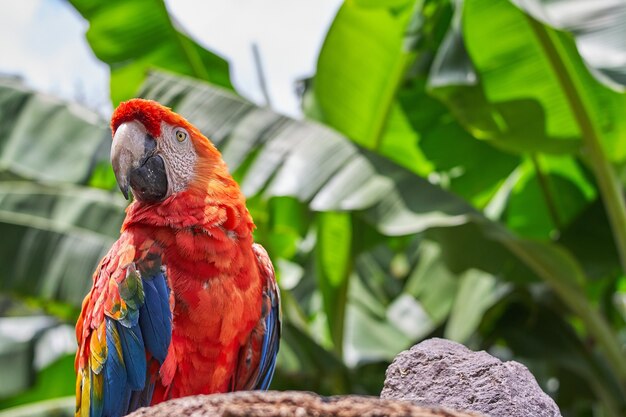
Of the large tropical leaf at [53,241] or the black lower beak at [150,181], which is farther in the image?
the large tropical leaf at [53,241]

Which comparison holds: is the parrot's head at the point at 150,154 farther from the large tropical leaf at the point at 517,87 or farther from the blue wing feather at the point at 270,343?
the large tropical leaf at the point at 517,87

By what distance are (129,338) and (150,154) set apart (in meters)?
0.41

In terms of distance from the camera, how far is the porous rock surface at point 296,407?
1104 mm

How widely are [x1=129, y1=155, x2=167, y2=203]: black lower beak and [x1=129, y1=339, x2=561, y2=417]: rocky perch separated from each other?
70 cm

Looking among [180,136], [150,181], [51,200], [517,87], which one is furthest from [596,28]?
[51,200]

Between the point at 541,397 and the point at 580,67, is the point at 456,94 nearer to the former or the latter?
the point at 580,67

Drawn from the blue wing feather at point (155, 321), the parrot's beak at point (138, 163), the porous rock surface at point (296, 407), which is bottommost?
the blue wing feather at point (155, 321)

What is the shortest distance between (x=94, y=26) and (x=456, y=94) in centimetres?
178

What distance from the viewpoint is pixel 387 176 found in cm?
366

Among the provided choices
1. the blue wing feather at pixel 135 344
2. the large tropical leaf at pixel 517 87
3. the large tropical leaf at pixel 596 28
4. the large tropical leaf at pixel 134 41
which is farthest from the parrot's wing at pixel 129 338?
the large tropical leaf at pixel 134 41

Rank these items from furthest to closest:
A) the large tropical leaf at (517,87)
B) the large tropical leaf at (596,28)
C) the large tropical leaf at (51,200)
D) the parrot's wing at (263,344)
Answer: the large tropical leaf at (51,200), the large tropical leaf at (517,87), the large tropical leaf at (596,28), the parrot's wing at (263,344)

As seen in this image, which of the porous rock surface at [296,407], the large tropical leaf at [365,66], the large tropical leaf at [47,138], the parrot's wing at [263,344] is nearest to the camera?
the porous rock surface at [296,407]

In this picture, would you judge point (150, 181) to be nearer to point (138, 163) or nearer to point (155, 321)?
point (138, 163)

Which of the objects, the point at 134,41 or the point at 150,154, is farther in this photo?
the point at 134,41
